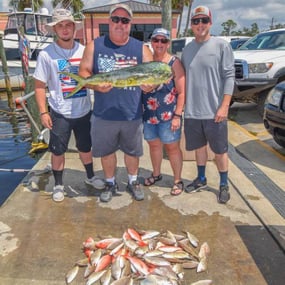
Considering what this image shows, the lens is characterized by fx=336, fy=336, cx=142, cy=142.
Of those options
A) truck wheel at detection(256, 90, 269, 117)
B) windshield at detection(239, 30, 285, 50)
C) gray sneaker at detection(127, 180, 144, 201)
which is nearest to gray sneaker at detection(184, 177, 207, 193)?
gray sneaker at detection(127, 180, 144, 201)

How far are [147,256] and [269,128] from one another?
3403 mm

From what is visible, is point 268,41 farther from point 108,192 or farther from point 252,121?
point 108,192

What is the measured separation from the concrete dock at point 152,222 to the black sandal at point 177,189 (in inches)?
2.3

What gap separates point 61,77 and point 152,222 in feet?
5.46

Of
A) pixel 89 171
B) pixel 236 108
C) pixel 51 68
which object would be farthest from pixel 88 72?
pixel 236 108

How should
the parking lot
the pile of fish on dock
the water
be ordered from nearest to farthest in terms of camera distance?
the pile of fish on dock → the water → the parking lot

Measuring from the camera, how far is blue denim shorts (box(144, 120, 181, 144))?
3477 mm

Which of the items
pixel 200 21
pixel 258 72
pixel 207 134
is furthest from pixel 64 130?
pixel 258 72

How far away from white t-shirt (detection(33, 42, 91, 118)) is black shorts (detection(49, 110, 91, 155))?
0.19ft

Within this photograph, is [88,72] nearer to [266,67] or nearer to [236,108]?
[266,67]

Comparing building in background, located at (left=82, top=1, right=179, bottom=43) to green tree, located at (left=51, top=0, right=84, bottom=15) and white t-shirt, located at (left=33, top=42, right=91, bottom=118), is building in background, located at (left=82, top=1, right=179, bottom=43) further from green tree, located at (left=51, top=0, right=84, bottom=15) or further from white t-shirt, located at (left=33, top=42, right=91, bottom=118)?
white t-shirt, located at (left=33, top=42, right=91, bottom=118)

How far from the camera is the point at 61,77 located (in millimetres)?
3312

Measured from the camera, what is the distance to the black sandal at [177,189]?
3689 mm

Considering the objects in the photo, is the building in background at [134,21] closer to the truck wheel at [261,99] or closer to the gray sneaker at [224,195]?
the truck wheel at [261,99]
